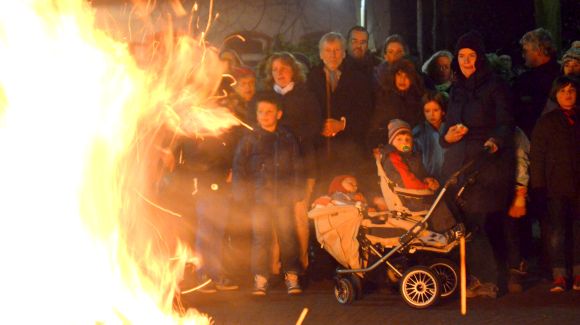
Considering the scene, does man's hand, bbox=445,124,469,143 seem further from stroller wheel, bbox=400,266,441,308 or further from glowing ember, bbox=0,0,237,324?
glowing ember, bbox=0,0,237,324

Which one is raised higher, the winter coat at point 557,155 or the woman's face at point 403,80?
the woman's face at point 403,80

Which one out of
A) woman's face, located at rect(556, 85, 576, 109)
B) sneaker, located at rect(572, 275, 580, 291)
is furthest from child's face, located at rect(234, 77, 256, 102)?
sneaker, located at rect(572, 275, 580, 291)

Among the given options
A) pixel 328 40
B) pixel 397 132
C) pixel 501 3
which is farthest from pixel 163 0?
pixel 397 132

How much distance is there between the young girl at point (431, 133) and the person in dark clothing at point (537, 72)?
951 mm

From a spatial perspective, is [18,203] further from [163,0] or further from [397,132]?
[163,0]

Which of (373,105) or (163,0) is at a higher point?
(163,0)

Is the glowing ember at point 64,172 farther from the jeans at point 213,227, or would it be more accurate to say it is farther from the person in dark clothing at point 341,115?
the person in dark clothing at point 341,115

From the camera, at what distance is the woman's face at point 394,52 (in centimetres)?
1121

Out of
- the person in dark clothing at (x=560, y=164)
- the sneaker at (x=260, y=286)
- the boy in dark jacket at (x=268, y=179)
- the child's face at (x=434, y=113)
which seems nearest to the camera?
the person in dark clothing at (x=560, y=164)

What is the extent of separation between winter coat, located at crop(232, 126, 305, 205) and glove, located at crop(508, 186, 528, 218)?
2085 mm

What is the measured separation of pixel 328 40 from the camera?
440 inches

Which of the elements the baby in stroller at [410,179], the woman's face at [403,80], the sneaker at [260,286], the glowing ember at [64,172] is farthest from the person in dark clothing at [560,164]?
the glowing ember at [64,172]

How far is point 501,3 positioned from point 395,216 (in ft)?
19.4

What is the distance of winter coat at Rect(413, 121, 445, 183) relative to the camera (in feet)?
35.2
